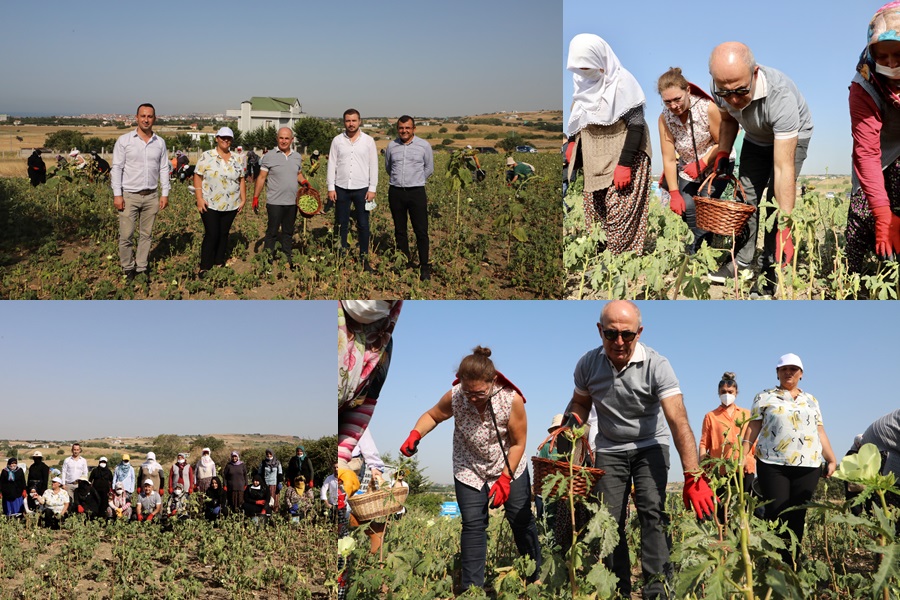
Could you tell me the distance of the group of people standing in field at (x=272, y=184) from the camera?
5.26 meters

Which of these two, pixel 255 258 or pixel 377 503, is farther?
pixel 255 258

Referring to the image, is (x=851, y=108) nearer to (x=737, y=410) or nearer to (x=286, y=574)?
(x=737, y=410)

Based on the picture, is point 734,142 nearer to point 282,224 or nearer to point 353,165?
point 353,165

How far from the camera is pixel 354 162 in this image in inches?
219

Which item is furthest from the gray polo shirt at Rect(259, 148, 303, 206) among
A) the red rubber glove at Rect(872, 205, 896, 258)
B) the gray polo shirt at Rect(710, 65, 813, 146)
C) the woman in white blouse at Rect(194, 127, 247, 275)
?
the red rubber glove at Rect(872, 205, 896, 258)

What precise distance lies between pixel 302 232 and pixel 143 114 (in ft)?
5.91

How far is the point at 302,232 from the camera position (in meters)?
6.70

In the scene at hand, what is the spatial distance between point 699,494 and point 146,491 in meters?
6.09

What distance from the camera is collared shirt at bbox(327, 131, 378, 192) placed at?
5559 mm

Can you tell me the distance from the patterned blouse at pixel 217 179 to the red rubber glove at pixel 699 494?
393 cm

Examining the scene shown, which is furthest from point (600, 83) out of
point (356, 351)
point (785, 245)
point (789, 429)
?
point (356, 351)

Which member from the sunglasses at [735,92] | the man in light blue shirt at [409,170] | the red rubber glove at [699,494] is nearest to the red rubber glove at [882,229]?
the sunglasses at [735,92]

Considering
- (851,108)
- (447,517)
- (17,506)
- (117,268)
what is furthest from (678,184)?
(17,506)

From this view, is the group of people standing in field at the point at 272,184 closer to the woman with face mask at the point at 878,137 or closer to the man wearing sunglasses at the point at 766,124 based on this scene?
the man wearing sunglasses at the point at 766,124
